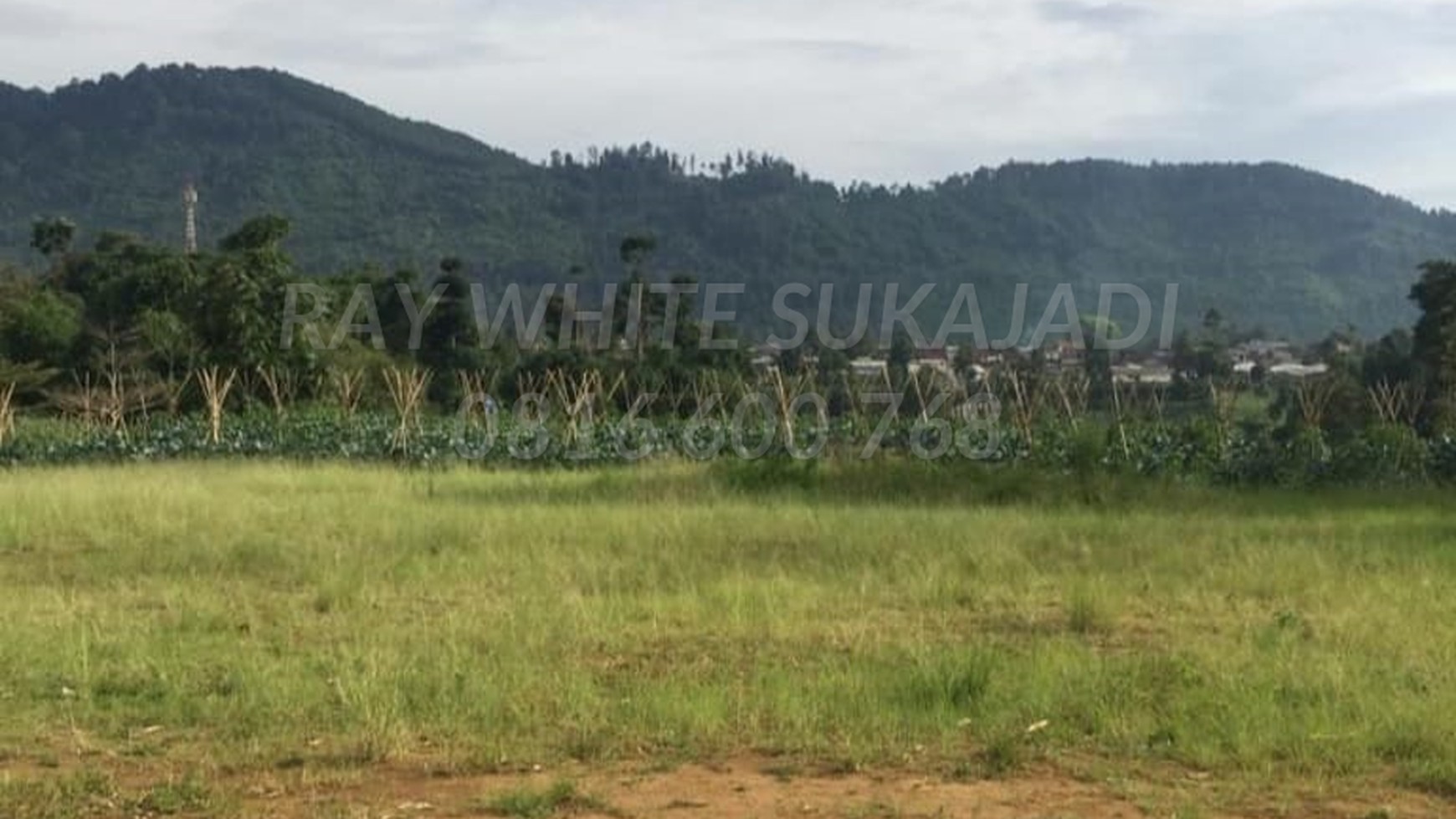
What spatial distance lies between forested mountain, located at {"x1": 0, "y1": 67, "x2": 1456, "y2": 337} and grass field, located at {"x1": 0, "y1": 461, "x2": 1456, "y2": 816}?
102 feet

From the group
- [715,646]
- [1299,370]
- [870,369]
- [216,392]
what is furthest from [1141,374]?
[715,646]

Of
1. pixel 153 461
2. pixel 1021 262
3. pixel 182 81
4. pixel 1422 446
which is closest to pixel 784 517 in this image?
pixel 1422 446

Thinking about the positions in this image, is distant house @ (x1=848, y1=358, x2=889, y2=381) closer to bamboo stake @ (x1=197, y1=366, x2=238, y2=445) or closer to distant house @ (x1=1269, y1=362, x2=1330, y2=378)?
distant house @ (x1=1269, y1=362, x2=1330, y2=378)

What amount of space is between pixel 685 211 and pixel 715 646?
53.5 meters

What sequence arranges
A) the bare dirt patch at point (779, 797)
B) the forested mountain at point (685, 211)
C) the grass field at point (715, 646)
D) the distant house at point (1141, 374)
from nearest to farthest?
the bare dirt patch at point (779, 797)
the grass field at point (715, 646)
the distant house at point (1141, 374)
the forested mountain at point (685, 211)

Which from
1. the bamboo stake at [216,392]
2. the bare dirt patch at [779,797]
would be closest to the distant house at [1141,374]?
the bamboo stake at [216,392]

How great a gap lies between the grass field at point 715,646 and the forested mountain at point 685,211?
3122 cm

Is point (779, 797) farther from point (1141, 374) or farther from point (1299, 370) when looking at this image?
point (1299, 370)

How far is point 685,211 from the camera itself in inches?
2356

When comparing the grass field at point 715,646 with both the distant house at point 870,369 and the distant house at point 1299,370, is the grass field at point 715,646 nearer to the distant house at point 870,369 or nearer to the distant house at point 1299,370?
the distant house at point 870,369

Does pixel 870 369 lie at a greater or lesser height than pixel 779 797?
greater

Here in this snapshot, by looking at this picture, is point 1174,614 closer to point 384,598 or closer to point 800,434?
point 384,598

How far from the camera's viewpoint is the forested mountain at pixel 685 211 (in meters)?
52.0

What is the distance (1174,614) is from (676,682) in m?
3.48
